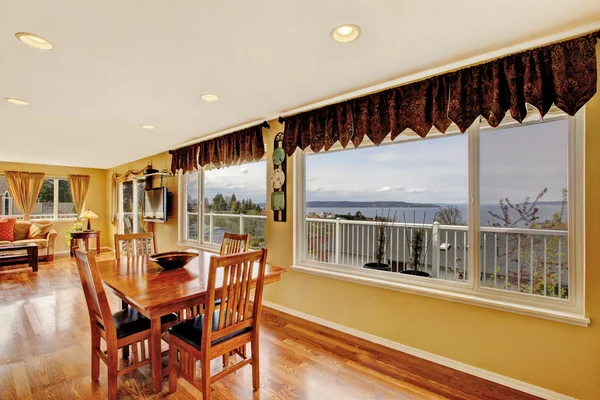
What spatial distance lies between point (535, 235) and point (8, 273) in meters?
7.97

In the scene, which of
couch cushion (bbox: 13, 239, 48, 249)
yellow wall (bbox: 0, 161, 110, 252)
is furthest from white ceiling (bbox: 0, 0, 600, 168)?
yellow wall (bbox: 0, 161, 110, 252)

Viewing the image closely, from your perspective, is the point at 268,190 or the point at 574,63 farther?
the point at 268,190

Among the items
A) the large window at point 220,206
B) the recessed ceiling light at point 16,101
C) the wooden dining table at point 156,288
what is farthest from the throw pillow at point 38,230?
the wooden dining table at point 156,288

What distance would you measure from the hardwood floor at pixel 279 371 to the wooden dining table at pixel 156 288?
41 centimetres

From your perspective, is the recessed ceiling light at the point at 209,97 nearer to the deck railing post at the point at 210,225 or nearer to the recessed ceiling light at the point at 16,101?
the recessed ceiling light at the point at 16,101

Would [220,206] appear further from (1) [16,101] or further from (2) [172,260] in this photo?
(1) [16,101]

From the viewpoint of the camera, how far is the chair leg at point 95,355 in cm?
203

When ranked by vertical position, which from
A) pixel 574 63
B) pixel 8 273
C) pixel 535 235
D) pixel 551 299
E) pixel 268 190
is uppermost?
pixel 574 63

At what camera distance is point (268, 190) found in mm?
3604

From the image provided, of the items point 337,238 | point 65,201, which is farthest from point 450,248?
point 65,201

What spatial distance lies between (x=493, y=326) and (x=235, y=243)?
230 centimetres

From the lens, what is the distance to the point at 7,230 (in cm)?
591

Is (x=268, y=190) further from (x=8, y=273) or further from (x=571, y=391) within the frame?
(x=8, y=273)

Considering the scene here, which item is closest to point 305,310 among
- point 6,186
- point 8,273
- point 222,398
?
point 222,398
